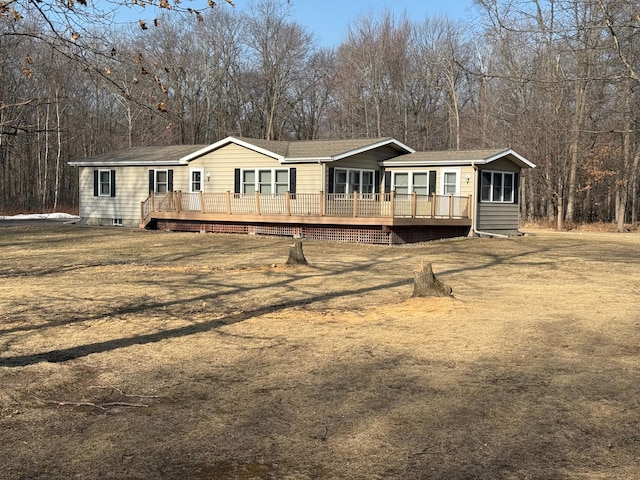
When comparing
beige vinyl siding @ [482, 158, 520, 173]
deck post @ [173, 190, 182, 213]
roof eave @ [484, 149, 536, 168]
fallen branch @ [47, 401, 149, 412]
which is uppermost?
roof eave @ [484, 149, 536, 168]

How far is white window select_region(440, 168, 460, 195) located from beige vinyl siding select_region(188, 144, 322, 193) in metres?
4.88

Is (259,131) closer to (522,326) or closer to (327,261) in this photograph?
(327,261)

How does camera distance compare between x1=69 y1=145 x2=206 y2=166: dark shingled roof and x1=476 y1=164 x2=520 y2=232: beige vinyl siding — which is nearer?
x1=476 y1=164 x2=520 y2=232: beige vinyl siding

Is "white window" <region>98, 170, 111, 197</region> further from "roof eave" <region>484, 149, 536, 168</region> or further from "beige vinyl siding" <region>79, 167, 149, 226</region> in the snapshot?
"roof eave" <region>484, 149, 536, 168</region>

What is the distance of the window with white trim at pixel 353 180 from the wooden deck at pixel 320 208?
1800 millimetres

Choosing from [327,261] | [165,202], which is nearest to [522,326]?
[327,261]

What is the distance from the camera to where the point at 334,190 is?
76.4ft

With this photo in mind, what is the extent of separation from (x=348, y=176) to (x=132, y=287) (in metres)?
14.2

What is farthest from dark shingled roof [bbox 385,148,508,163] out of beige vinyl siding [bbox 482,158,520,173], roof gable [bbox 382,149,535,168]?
beige vinyl siding [bbox 482,158,520,173]

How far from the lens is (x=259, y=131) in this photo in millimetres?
52719

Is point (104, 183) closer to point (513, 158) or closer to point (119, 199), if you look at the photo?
point (119, 199)

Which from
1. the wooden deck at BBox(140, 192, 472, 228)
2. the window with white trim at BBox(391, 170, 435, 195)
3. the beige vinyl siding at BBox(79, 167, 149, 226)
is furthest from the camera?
the beige vinyl siding at BBox(79, 167, 149, 226)

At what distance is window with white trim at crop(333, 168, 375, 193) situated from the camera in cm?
2355

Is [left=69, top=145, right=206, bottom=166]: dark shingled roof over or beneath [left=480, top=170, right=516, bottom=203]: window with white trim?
over
